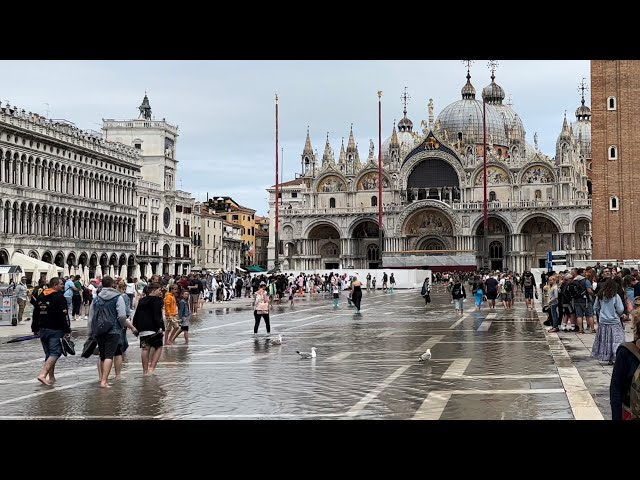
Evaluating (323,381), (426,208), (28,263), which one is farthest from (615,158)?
Answer: (426,208)

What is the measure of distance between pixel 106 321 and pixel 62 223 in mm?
49876

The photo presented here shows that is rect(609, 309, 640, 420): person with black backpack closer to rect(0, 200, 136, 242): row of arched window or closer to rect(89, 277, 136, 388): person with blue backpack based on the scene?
rect(89, 277, 136, 388): person with blue backpack

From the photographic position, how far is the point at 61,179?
60312mm

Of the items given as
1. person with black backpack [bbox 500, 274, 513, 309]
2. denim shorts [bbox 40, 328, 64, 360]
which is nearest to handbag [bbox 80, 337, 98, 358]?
denim shorts [bbox 40, 328, 64, 360]

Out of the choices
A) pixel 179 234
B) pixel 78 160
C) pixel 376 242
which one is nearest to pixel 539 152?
pixel 376 242

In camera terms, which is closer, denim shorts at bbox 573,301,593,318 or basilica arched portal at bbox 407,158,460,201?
denim shorts at bbox 573,301,593,318

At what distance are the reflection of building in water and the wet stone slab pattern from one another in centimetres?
6454

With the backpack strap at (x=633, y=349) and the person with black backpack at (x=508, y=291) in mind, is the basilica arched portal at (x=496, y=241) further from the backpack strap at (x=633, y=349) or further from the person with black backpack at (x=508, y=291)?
the backpack strap at (x=633, y=349)

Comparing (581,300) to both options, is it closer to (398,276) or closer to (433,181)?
(398,276)

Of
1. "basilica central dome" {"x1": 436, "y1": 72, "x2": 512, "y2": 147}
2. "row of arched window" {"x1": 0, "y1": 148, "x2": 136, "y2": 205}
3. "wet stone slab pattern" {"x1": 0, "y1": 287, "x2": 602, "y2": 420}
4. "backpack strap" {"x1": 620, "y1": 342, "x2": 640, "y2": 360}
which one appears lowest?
"wet stone slab pattern" {"x1": 0, "y1": 287, "x2": 602, "y2": 420}

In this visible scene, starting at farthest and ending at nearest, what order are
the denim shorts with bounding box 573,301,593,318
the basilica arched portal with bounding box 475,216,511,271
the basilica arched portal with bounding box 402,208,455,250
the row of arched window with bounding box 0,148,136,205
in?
1. the basilica arched portal with bounding box 402,208,455,250
2. the basilica arched portal with bounding box 475,216,511,271
3. the row of arched window with bounding box 0,148,136,205
4. the denim shorts with bounding box 573,301,593,318

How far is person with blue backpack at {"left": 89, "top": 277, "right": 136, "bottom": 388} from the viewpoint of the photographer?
12.4m

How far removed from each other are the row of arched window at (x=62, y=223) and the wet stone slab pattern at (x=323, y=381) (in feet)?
111

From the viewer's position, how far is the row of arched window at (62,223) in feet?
173
